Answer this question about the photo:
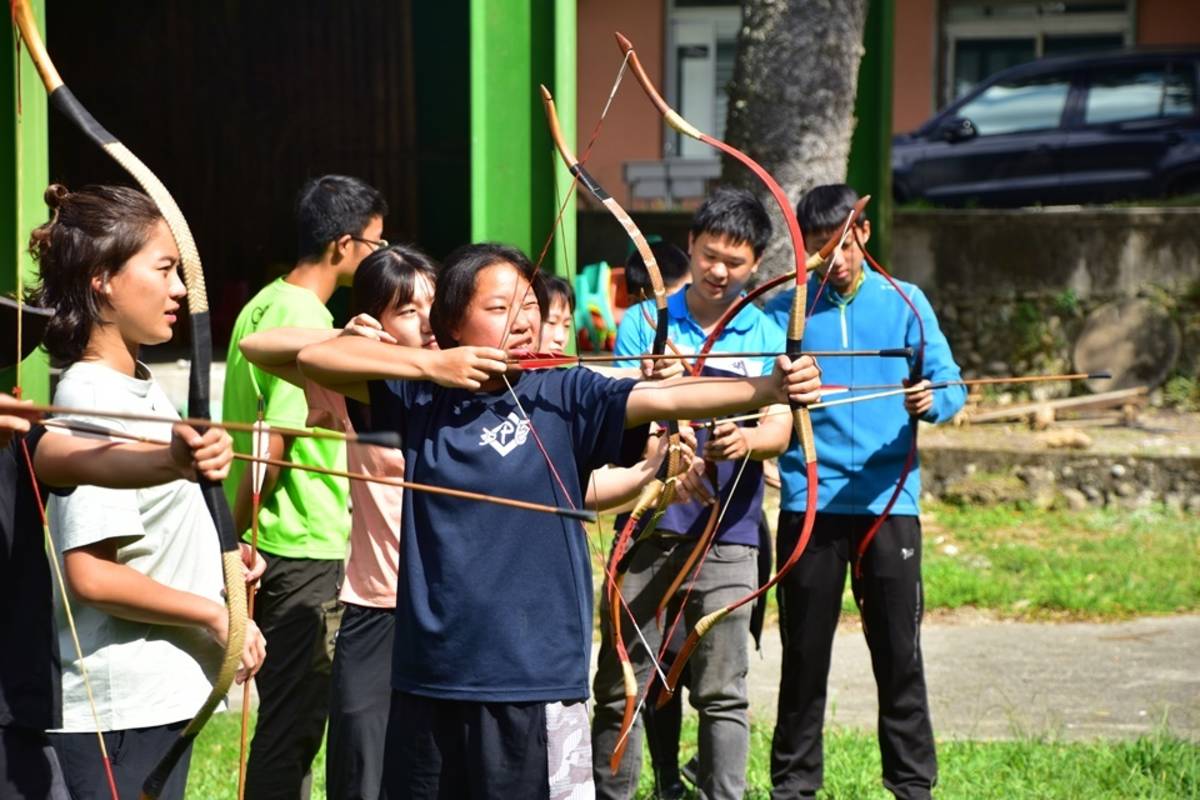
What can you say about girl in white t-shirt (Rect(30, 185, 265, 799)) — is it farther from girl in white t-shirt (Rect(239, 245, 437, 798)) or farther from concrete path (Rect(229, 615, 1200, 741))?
concrete path (Rect(229, 615, 1200, 741))

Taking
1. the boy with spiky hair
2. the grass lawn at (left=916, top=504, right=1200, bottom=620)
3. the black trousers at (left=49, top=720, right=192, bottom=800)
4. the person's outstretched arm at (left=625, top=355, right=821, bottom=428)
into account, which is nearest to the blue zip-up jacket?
the boy with spiky hair

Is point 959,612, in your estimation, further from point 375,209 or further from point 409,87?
point 409,87

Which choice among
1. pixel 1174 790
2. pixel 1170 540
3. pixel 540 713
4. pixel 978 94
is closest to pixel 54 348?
pixel 540 713

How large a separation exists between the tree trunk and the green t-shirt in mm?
4146

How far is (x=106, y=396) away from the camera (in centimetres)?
280

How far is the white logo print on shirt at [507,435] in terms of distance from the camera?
3066 millimetres

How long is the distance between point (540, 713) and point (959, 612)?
4.35 meters

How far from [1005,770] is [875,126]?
16.3 ft

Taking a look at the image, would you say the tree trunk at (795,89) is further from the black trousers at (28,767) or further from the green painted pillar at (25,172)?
the black trousers at (28,767)

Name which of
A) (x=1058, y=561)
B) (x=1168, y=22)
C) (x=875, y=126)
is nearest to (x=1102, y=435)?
(x=1058, y=561)

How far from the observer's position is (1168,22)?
17.2 metres

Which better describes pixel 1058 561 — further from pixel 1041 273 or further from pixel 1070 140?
pixel 1070 140

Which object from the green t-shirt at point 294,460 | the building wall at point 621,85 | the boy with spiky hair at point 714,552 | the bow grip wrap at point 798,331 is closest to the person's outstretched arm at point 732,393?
the bow grip wrap at point 798,331

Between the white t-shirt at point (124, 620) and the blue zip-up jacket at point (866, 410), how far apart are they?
2005 mm
